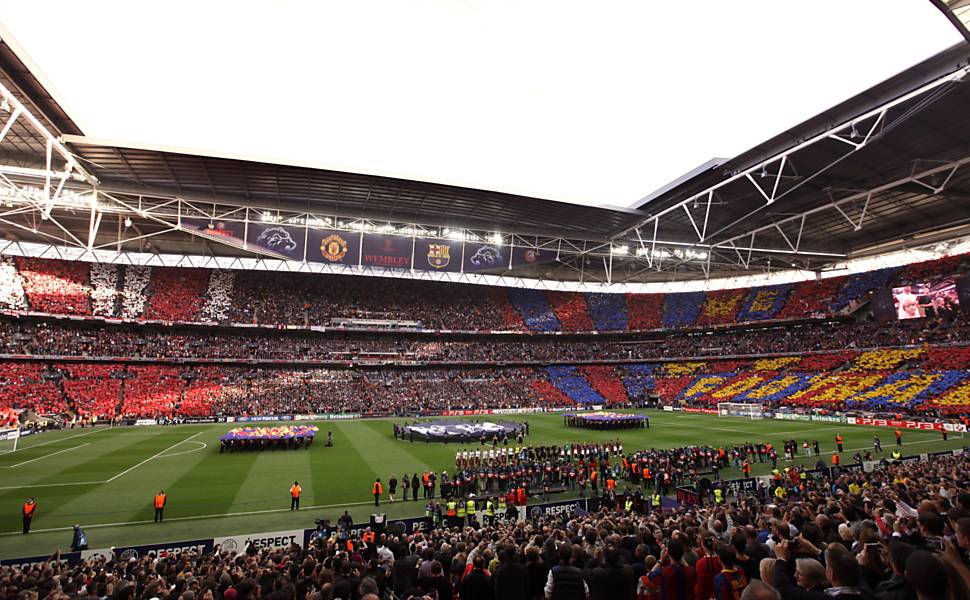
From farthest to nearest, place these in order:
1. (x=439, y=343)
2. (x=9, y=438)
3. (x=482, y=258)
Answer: (x=439, y=343)
(x=482, y=258)
(x=9, y=438)

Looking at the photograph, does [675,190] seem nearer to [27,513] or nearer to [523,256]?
[523,256]

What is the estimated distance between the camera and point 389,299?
60.4m

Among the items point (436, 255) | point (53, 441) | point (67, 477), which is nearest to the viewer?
point (67, 477)

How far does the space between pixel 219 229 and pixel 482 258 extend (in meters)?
19.9

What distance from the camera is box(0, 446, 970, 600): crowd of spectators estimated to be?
144 inches

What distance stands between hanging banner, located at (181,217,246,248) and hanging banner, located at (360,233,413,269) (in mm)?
8893

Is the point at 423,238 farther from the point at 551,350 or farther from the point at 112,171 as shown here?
the point at 551,350

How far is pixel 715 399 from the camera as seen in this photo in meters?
50.4

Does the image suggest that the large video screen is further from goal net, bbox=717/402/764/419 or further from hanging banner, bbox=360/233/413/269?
hanging banner, bbox=360/233/413/269

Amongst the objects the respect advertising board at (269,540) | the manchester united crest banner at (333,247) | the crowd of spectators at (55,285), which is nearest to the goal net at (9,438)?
the crowd of spectators at (55,285)

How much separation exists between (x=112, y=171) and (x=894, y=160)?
162 ft

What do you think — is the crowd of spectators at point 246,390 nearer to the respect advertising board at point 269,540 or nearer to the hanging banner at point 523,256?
the hanging banner at point 523,256

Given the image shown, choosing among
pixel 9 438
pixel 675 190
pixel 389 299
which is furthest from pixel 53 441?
pixel 675 190

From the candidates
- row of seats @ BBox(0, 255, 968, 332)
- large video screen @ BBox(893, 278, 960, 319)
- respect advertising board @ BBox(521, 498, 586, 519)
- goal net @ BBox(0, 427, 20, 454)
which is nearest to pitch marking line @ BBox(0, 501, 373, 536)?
respect advertising board @ BBox(521, 498, 586, 519)
